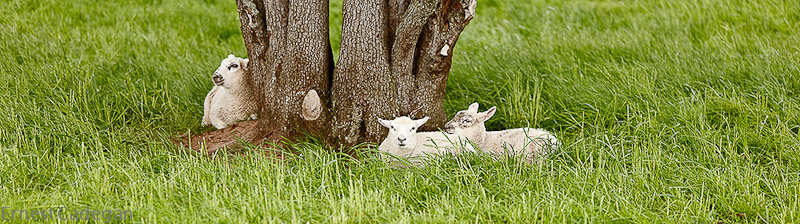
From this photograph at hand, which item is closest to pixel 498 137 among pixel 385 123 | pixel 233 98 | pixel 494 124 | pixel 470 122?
pixel 470 122

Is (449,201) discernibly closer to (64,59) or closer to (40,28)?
(64,59)

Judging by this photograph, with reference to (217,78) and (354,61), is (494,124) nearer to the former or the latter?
(354,61)

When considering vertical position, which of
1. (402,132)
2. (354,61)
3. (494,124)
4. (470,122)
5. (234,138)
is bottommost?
(494,124)

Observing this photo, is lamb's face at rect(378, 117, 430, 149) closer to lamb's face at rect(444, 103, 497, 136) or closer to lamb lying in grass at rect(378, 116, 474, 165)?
lamb lying in grass at rect(378, 116, 474, 165)

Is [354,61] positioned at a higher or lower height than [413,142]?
higher

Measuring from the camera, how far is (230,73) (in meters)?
4.90

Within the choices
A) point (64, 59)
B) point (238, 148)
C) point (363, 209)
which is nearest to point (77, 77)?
point (64, 59)

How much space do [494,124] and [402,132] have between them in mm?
1373

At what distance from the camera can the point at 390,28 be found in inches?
178

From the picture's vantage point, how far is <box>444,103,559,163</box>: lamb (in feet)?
14.0

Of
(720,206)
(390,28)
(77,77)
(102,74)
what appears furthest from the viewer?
(102,74)

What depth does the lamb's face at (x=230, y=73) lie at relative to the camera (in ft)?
15.9

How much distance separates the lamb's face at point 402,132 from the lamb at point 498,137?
0.40m

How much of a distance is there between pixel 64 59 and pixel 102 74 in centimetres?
54
